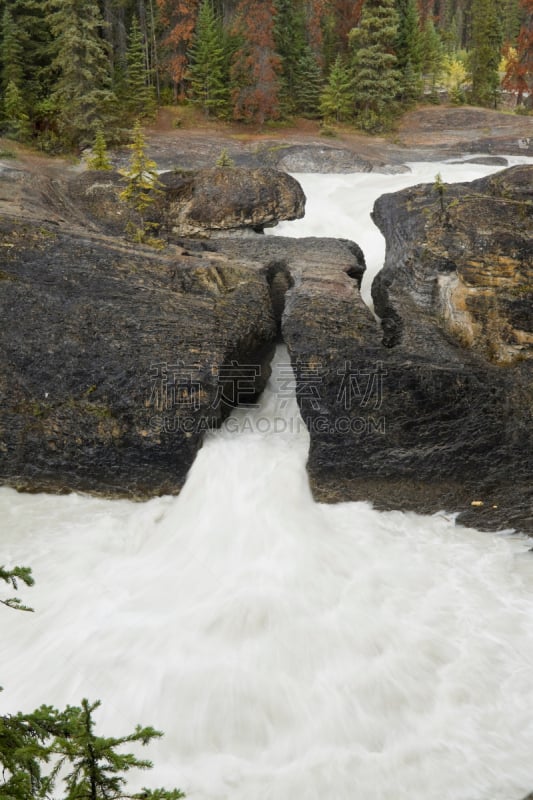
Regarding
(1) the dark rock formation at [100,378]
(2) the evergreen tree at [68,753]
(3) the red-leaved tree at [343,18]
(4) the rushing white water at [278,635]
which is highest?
(3) the red-leaved tree at [343,18]

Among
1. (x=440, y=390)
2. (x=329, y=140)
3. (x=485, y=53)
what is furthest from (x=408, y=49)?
(x=440, y=390)

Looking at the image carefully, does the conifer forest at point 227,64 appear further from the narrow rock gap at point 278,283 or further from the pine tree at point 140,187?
the narrow rock gap at point 278,283

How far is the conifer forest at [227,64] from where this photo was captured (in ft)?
70.3

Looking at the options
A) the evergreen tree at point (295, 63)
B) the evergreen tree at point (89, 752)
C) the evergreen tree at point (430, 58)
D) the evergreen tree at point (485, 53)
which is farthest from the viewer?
the evergreen tree at point (430, 58)

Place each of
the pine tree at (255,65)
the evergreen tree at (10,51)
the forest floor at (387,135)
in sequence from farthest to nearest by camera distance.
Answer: the pine tree at (255,65) < the forest floor at (387,135) < the evergreen tree at (10,51)

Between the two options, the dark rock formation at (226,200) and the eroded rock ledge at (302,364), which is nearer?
the eroded rock ledge at (302,364)

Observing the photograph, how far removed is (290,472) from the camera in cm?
746

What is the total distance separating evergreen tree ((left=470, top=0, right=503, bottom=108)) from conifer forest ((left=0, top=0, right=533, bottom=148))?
66 millimetres

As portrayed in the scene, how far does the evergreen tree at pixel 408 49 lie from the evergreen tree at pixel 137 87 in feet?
41.7

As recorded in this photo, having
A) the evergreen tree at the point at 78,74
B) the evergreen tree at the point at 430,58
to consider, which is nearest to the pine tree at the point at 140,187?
the evergreen tree at the point at 78,74

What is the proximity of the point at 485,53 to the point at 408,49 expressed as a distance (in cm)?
454

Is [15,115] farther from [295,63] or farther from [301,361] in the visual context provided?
[301,361]

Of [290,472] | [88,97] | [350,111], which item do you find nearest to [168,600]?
[290,472]

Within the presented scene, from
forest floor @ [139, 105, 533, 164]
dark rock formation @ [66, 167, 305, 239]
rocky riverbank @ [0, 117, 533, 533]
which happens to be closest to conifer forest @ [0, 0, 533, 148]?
forest floor @ [139, 105, 533, 164]
